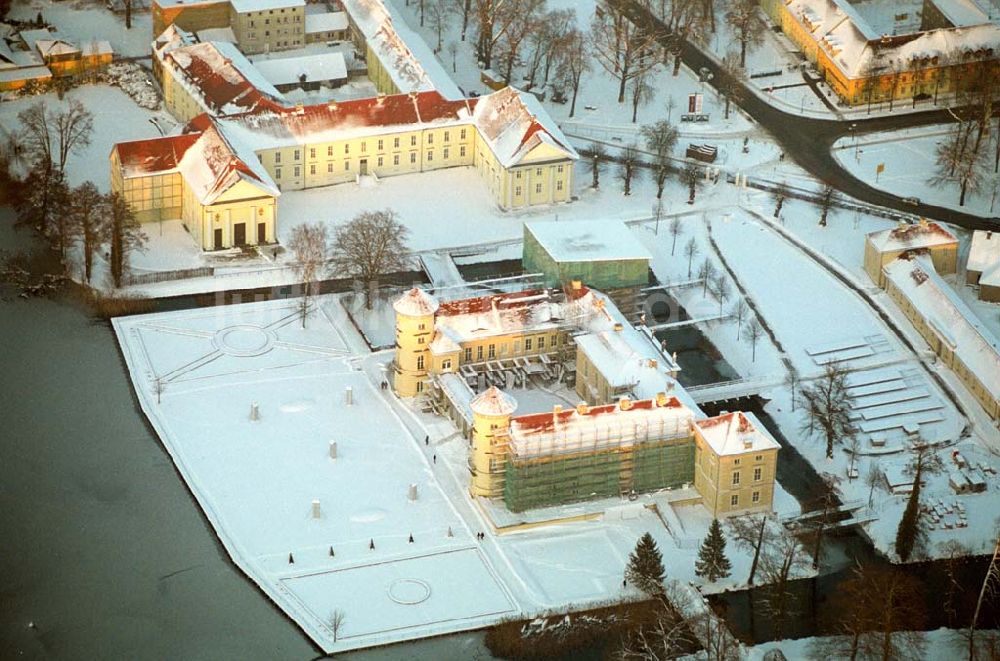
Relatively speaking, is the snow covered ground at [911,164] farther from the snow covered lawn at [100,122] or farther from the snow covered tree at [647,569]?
the snow covered tree at [647,569]

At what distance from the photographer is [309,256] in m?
156

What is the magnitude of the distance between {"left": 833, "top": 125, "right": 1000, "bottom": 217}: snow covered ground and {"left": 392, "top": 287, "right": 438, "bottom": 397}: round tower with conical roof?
44108 millimetres

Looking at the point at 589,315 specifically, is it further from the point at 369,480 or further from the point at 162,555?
the point at 162,555

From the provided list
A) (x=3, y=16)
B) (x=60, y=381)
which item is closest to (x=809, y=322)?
(x=60, y=381)

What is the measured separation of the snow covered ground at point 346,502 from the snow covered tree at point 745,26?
5262cm

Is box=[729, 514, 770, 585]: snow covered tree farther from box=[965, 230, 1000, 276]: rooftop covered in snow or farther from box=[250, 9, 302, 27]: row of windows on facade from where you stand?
box=[250, 9, 302, 27]: row of windows on facade

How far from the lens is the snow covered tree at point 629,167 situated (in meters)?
168

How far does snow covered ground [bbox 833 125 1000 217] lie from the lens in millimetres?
167500

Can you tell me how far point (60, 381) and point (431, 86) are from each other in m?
43.6

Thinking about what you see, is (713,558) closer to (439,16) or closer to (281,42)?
(281,42)

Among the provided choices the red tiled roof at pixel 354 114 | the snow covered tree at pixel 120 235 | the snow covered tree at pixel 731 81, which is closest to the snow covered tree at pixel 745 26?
the snow covered tree at pixel 731 81

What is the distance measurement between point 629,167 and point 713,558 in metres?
50.5

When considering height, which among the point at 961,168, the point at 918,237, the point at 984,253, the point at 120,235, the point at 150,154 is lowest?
the point at 120,235

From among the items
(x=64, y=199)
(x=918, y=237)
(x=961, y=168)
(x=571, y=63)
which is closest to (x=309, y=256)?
(x=64, y=199)
